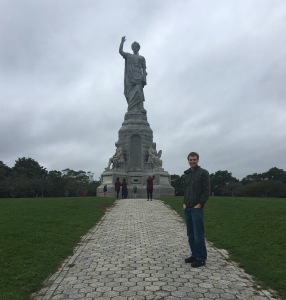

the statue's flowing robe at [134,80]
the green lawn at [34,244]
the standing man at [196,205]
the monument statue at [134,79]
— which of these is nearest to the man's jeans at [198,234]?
the standing man at [196,205]

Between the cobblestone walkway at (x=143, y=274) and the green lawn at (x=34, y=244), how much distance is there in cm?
31

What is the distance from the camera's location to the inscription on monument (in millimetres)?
29578

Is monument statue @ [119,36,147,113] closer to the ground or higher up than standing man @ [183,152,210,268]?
higher up

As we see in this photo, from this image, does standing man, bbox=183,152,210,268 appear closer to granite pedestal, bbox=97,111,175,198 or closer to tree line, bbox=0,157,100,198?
granite pedestal, bbox=97,111,175,198

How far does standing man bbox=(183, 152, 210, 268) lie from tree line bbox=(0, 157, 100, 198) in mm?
44324

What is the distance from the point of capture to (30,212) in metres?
13.4

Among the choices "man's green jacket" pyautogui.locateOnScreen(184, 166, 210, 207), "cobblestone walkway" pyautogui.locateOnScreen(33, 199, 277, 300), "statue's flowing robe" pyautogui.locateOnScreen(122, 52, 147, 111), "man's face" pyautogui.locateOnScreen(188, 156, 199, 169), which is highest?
"statue's flowing robe" pyautogui.locateOnScreen(122, 52, 147, 111)

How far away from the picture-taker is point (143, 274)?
18.6ft

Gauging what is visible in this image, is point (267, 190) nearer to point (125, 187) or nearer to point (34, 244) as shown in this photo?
point (125, 187)

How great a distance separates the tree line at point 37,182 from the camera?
47.3m

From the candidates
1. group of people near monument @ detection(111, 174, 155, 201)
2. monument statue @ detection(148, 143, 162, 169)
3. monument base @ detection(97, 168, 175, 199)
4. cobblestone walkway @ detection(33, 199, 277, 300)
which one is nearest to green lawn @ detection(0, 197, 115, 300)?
cobblestone walkway @ detection(33, 199, 277, 300)

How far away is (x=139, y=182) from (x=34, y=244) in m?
20.9

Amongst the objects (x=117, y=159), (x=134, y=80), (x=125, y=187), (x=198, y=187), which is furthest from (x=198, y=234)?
(x=134, y=80)

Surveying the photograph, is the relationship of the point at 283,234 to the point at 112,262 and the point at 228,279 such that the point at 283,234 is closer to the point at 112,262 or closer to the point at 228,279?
the point at 228,279
